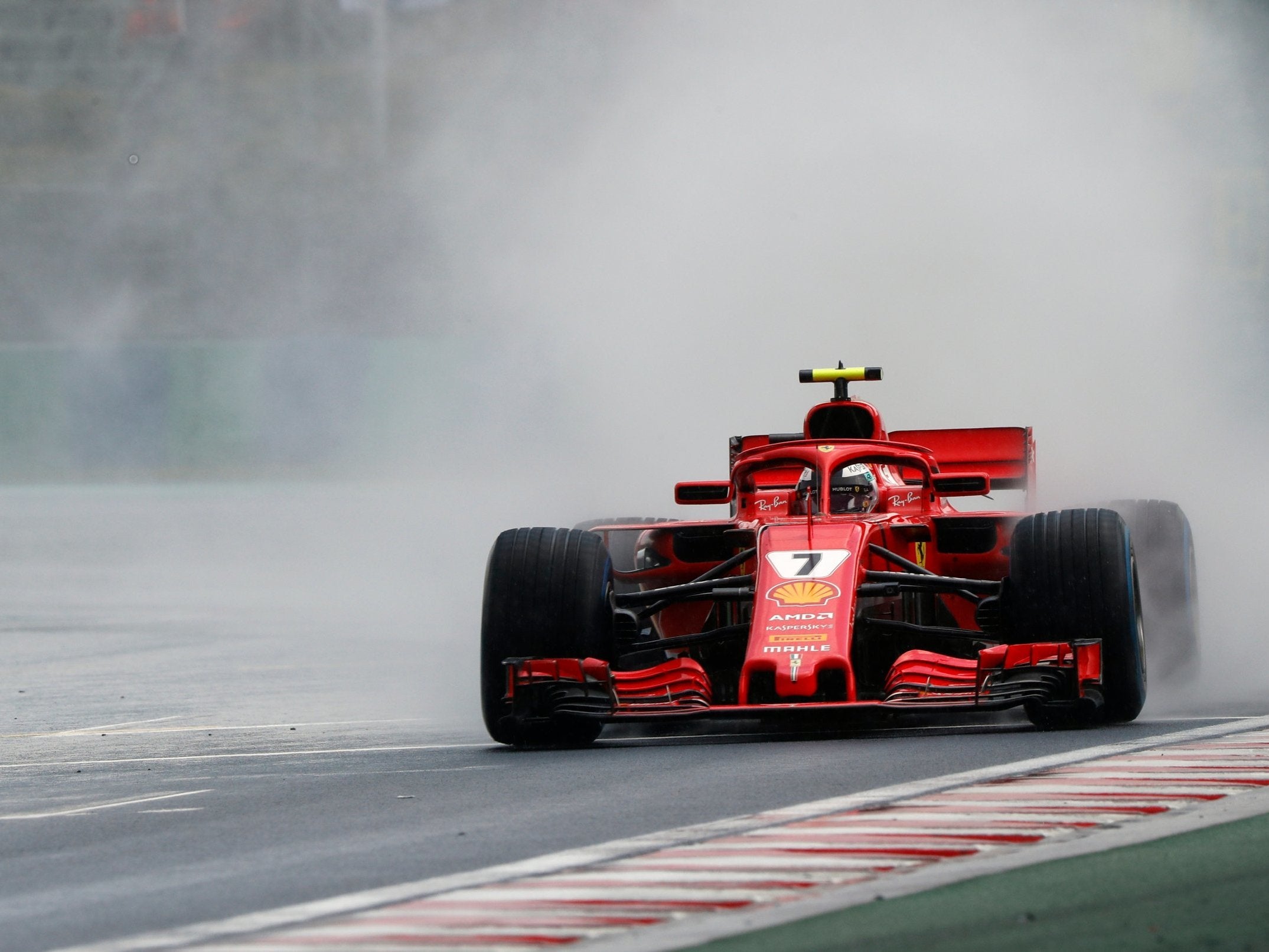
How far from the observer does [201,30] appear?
38406mm

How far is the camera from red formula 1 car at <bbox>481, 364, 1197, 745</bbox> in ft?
32.1

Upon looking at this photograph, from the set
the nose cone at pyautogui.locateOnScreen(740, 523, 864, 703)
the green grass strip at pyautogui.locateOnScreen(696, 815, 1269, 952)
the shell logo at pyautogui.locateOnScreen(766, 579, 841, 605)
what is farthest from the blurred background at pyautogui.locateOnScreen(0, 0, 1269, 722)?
the green grass strip at pyautogui.locateOnScreen(696, 815, 1269, 952)

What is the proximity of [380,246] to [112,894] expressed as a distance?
31.9 metres

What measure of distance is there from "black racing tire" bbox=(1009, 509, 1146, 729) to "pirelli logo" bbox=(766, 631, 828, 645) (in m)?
0.96

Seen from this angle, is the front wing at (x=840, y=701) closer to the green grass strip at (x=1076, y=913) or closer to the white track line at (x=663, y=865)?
the white track line at (x=663, y=865)

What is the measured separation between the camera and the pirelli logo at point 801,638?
9773 millimetres

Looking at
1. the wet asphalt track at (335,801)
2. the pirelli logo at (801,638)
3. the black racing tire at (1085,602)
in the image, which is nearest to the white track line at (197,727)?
the wet asphalt track at (335,801)

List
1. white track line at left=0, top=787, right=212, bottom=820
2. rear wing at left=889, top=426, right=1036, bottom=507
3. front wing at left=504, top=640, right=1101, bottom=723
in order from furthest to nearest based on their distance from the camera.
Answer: rear wing at left=889, top=426, right=1036, bottom=507 → front wing at left=504, top=640, right=1101, bottom=723 → white track line at left=0, top=787, right=212, bottom=820

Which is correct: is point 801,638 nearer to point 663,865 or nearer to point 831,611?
point 831,611

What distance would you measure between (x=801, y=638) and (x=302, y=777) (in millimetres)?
2383

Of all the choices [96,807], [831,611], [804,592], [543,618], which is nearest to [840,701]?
[831,611]

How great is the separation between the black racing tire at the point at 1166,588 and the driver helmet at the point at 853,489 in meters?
1.63

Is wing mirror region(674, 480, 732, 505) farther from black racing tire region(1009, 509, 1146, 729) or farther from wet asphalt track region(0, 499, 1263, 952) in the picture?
black racing tire region(1009, 509, 1146, 729)

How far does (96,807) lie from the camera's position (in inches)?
330
